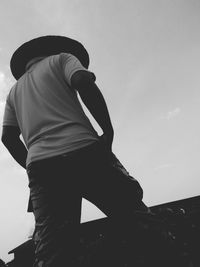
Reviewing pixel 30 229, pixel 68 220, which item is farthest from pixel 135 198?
pixel 30 229

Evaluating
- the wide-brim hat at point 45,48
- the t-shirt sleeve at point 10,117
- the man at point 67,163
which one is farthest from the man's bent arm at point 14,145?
the wide-brim hat at point 45,48

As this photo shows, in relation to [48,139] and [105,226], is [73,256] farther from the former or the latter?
[105,226]

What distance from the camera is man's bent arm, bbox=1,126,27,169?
7.06 ft

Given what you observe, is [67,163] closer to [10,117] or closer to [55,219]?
[55,219]

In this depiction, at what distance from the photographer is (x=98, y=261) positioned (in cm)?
275

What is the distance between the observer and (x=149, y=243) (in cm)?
154

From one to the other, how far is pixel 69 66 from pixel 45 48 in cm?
60

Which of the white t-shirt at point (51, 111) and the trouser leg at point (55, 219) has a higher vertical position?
the white t-shirt at point (51, 111)

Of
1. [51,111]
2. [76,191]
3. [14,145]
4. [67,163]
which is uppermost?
[51,111]

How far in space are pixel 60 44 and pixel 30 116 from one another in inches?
31.3

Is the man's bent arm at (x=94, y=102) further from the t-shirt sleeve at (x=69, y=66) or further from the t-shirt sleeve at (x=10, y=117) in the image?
the t-shirt sleeve at (x=10, y=117)

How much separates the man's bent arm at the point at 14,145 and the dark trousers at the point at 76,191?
0.57 metres

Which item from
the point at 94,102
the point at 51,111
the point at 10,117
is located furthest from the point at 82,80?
the point at 10,117

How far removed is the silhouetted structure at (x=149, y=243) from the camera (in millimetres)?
1517
